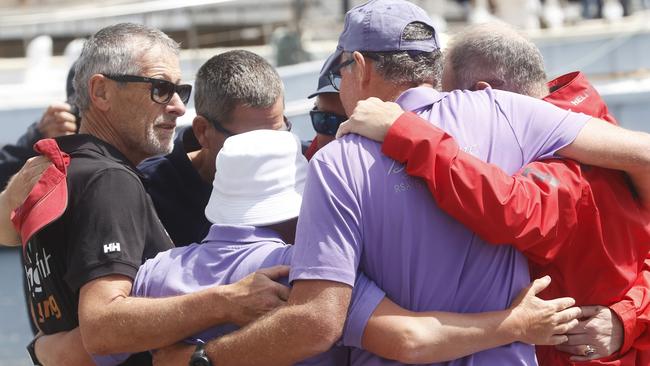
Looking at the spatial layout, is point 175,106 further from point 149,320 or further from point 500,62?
point 500,62

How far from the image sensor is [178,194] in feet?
11.2

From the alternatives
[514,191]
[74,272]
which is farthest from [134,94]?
[514,191]

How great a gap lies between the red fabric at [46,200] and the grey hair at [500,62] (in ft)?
3.85

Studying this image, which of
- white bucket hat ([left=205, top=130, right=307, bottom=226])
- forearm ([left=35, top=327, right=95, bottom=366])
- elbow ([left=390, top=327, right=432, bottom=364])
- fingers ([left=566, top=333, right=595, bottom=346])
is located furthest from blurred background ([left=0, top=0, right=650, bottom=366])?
elbow ([left=390, top=327, right=432, bottom=364])

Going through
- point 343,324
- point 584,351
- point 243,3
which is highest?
point 343,324

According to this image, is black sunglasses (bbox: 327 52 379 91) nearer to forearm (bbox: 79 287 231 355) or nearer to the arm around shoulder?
the arm around shoulder

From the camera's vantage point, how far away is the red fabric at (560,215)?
2326 millimetres

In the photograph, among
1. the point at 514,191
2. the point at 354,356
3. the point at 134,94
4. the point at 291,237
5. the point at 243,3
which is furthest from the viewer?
the point at 243,3

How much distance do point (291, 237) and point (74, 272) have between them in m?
0.60

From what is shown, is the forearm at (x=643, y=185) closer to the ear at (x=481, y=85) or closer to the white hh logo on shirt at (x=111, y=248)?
the ear at (x=481, y=85)

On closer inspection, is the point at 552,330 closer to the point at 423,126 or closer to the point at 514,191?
the point at 514,191

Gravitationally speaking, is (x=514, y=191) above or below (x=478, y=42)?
below

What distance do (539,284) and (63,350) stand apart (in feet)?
4.46

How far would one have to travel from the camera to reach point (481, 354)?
2451 millimetres
